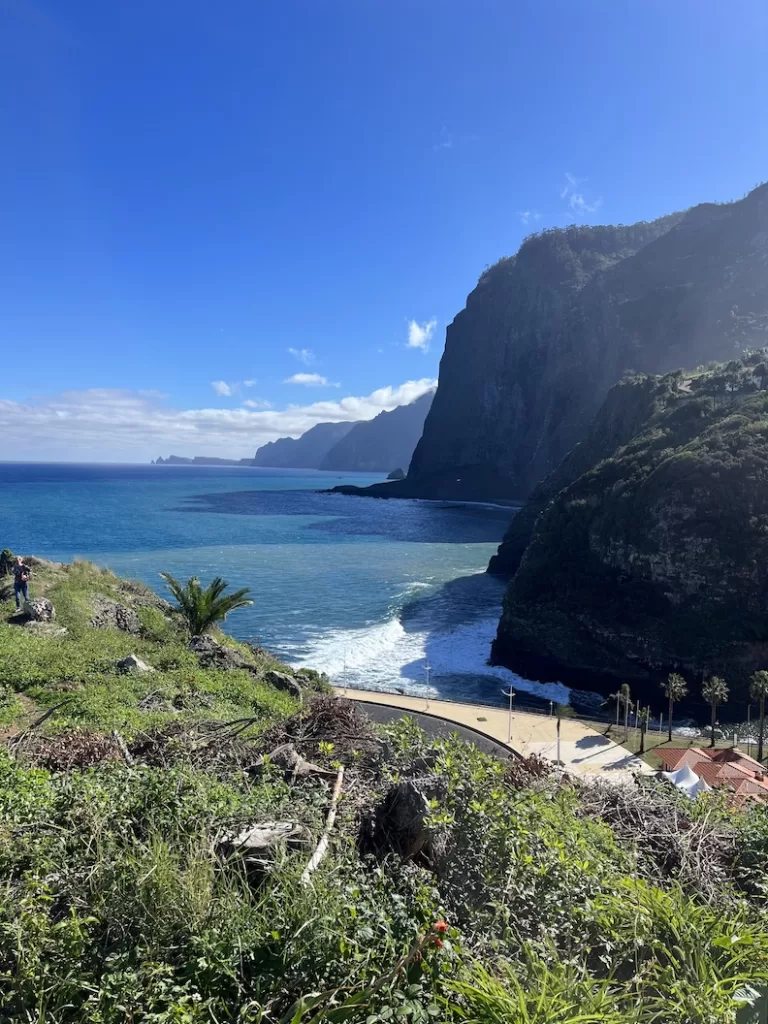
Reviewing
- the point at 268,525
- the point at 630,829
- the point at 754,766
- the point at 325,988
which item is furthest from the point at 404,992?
the point at 268,525

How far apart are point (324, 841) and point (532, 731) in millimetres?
22265

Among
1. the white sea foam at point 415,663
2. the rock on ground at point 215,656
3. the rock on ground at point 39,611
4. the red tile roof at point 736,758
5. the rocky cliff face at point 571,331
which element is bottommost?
the white sea foam at point 415,663

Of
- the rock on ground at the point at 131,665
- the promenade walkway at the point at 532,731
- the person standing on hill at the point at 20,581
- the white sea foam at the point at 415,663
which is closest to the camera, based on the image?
the rock on ground at the point at 131,665

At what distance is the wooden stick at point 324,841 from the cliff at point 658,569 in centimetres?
3731

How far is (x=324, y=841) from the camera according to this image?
128 inches

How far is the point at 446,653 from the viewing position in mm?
39406

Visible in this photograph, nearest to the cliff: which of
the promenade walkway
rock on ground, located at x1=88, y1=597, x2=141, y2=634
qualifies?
the promenade walkway

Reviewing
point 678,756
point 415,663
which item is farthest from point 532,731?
point 415,663

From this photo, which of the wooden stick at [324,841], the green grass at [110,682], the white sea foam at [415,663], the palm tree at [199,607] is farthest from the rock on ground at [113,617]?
the white sea foam at [415,663]

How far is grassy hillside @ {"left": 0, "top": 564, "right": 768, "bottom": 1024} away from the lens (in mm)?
2373

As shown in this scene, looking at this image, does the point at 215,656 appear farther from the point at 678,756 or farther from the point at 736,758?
the point at 678,756

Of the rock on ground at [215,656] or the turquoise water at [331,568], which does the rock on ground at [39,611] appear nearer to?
the rock on ground at [215,656]

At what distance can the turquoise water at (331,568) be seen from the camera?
36438 millimetres

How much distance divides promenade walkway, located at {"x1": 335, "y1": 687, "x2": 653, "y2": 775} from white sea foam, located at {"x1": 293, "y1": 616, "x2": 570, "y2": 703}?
22.4 ft
